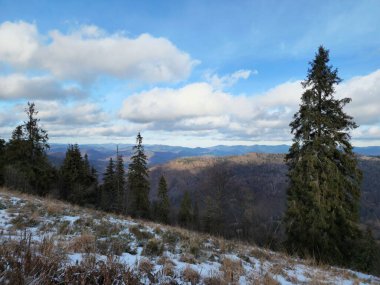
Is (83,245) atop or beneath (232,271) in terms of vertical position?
atop

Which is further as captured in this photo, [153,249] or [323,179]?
[323,179]

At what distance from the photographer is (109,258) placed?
4074 mm

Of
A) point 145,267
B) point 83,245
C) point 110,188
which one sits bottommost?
point 110,188

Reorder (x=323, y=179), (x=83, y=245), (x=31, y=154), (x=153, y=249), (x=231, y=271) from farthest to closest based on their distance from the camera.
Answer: (x=31, y=154), (x=323, y=179), (x=153, y=249), (x=83, y=245), (x=231, y=271)

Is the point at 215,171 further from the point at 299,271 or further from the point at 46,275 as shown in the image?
the point at 46,275

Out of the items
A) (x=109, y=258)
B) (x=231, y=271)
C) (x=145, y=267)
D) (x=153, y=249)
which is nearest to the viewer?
(x=109, y=258)

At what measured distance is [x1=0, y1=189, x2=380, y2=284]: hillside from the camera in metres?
3.37

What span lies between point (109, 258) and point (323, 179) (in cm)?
1524

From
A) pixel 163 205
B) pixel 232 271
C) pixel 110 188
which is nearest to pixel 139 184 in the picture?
pixel 110 188

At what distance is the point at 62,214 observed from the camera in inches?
394

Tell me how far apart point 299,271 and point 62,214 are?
804cm

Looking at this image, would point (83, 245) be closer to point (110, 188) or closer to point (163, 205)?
point (110, 188)

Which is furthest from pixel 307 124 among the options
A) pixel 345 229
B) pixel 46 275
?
pixel 46 275

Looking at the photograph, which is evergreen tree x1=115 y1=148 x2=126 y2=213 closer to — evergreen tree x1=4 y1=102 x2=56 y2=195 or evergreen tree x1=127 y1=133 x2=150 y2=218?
evergreen tree x1=127 y1=133 x2=150 y2=218
